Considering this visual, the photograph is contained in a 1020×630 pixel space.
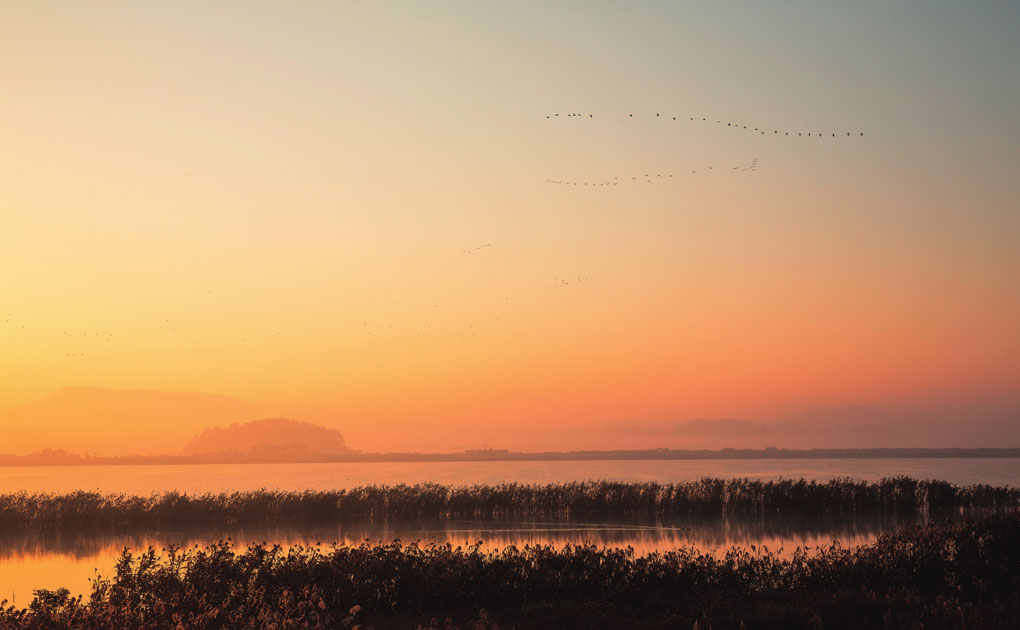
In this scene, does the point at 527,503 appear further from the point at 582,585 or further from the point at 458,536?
the point at 582,585

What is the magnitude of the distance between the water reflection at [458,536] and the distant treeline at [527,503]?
2.97m

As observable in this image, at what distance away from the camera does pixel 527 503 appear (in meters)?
57.6

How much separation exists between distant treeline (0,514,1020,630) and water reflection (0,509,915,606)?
1243 cm

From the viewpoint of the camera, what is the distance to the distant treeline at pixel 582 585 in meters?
19.2

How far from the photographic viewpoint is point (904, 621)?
16812 millimetres

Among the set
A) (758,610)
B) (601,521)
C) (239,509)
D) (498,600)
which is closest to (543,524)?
(601,521)

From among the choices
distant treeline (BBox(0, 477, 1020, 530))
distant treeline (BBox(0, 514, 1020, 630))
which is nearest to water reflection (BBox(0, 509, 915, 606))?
distant treeline (BBox(0, 477, 1020, 530))

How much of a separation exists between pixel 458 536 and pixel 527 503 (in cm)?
1309

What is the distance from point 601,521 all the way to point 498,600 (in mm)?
31080

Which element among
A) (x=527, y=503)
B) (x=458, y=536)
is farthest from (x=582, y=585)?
(x=527, y=503)

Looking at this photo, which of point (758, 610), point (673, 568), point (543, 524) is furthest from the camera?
point (543, 524)

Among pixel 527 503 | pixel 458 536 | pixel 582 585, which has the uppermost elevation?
pixel 582 585

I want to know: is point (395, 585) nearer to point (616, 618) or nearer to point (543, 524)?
point (616, 618)

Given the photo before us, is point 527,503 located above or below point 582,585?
below
